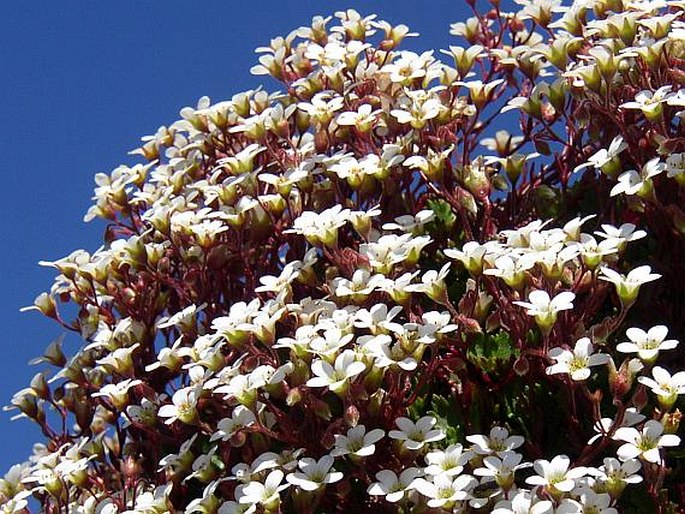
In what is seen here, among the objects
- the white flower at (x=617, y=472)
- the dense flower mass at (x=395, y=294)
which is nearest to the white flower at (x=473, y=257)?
the dense flower mass at (x=395, y=294)

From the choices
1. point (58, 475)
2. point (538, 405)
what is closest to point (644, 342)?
point (538, 405)

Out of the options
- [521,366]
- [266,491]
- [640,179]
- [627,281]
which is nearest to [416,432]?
[521,366]

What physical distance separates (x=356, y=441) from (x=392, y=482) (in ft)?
0.58

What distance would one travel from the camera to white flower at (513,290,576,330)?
371 centimetres

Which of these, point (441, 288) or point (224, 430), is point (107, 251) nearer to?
point (224, 430)

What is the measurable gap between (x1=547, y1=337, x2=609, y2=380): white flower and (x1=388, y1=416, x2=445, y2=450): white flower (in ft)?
1.39

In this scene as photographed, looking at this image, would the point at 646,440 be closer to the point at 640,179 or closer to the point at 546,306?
the point at 546,306

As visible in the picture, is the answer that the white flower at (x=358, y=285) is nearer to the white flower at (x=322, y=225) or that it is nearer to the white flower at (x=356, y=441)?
the white flower at (x=322, y=225)

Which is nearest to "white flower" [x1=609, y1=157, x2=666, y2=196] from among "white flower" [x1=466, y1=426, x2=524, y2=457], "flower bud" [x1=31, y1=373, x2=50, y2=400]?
"white flower" [x1=466, y1=426, x2=524, y2=457]

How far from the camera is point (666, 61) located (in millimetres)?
4598

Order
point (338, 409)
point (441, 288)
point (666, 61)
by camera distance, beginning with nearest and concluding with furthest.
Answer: point (441, 288) < point (338, 409) < point (666, 61)

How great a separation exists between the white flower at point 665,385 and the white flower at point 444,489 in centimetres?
63

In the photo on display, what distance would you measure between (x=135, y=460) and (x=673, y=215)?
2.32 metres

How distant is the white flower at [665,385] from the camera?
3.64 m
